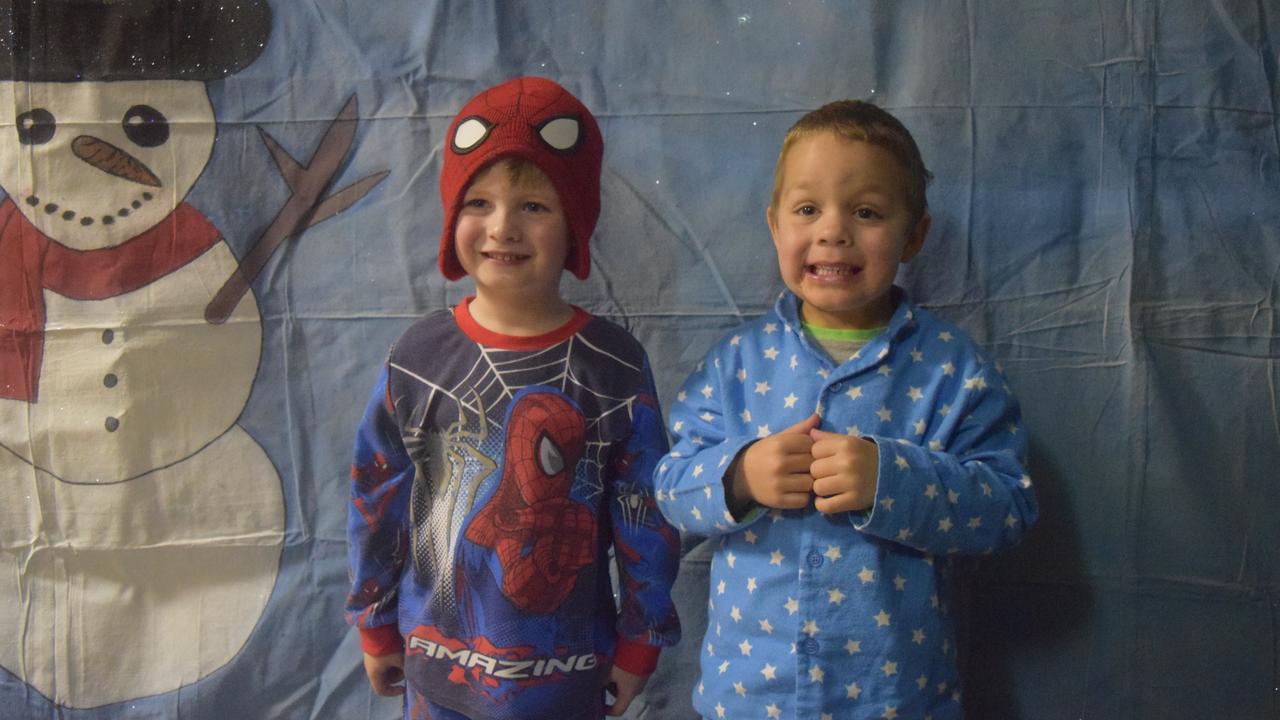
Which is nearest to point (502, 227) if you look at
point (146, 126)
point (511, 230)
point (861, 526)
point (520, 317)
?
point (511, 230)

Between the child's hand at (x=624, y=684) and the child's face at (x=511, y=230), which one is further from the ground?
the child's face at (x=511, y=230)

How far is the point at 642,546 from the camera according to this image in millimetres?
1162

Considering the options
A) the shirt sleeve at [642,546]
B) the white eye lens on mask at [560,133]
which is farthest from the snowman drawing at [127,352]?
the shirt sleeve at [642,546]

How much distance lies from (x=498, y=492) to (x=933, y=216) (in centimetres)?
65

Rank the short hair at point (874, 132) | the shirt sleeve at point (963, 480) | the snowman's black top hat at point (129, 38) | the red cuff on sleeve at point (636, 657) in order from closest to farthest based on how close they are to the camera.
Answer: the shirt sleeve at point (963, 480) < the short hair at point (874, 132) < the red cuff on sleeve at point (636, 657) < the snowman's black top hat at point (129, 38)

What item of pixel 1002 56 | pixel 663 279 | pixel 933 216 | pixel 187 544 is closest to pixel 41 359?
pixel 187 544

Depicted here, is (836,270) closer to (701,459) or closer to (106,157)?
(701,459)

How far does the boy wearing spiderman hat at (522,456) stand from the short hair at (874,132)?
0.83ft

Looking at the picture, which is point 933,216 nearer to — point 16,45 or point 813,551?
point 813,551

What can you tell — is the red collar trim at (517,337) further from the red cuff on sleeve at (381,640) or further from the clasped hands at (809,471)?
the red cuff on sleeve at (381,640)

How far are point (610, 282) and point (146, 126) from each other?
27.3 inches

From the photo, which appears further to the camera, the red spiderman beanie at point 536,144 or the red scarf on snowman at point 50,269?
the red scarf on snowman at point 50,269

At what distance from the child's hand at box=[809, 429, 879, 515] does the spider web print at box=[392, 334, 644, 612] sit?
0.26 metres

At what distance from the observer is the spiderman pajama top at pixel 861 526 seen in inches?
38.9
